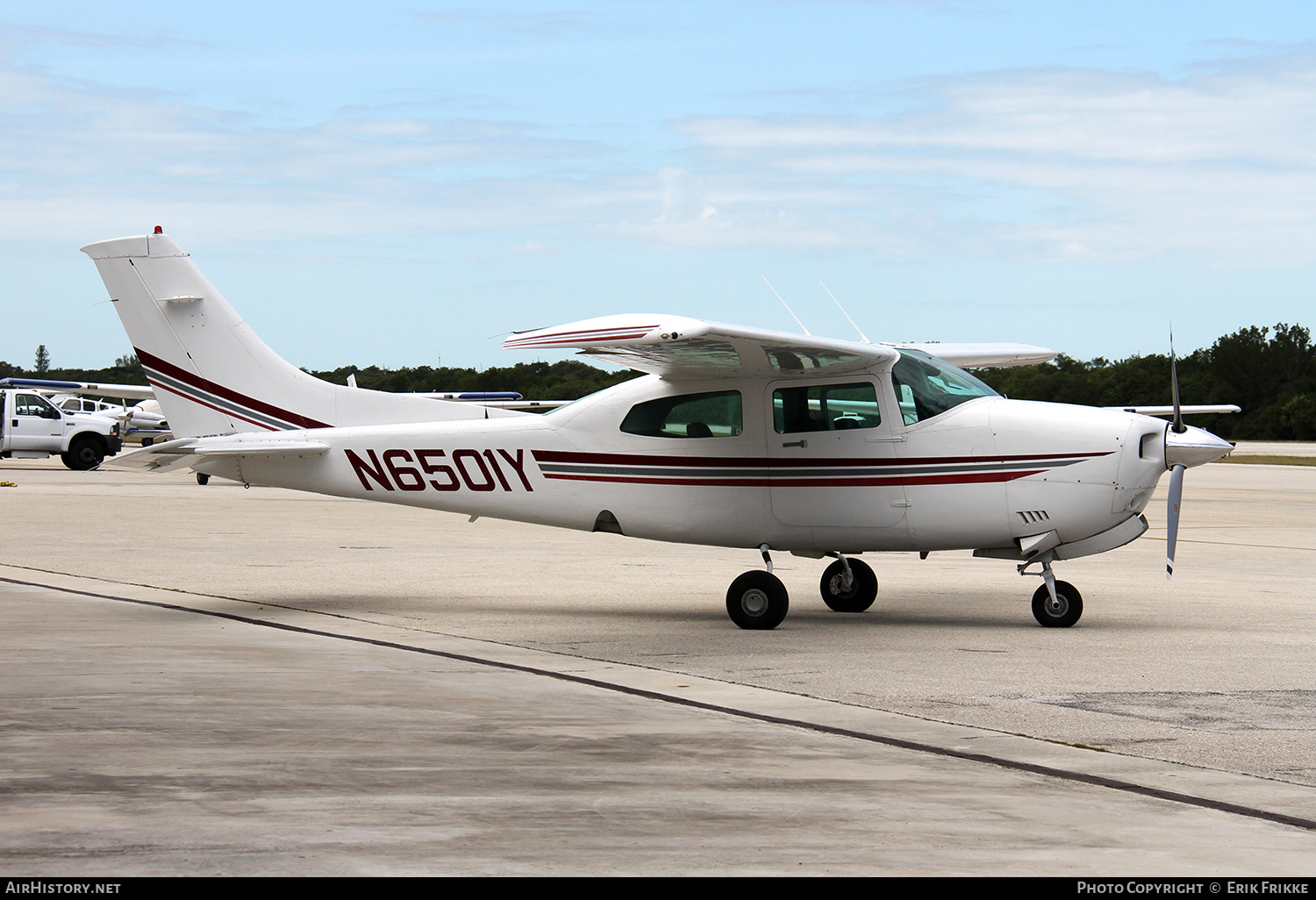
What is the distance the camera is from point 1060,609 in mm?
10703

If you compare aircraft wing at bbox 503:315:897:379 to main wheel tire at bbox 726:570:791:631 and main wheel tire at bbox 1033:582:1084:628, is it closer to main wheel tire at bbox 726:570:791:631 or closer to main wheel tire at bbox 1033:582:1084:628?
main wheel tire at bbox 726:570:791:631

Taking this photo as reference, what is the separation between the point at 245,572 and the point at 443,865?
10.5 metres

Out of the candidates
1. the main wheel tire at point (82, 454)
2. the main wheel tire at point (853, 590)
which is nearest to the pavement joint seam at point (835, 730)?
the main wheel tire at point (853, 590)

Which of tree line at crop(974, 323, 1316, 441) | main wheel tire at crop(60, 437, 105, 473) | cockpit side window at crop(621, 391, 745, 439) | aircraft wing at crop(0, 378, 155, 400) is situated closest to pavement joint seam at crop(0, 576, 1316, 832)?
cockpit side window at crop(621, 391, 745, 439)

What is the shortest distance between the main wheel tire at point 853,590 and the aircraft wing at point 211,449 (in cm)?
456

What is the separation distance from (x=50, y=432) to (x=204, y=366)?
1051 inches

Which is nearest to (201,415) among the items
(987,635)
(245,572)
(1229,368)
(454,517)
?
(245,572)

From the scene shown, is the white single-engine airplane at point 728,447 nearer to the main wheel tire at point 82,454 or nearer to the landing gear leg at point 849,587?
the landing gear leg at point 849,587

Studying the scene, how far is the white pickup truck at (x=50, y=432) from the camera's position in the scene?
35.4m

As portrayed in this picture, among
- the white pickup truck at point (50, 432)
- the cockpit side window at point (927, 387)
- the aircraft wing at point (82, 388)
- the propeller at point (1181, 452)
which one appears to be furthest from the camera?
the aircraft wing at point (82, 388)

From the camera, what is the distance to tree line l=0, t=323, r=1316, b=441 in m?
77.2

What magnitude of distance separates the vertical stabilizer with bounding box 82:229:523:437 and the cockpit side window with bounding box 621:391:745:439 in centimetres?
152

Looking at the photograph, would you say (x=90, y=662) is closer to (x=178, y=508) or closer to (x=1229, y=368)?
(x=178, y=508)

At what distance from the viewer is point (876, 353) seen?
10.7 meters
